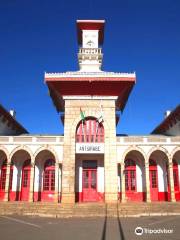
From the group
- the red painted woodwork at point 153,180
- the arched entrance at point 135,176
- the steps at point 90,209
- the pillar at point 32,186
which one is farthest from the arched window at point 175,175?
the pillar at point 32,186

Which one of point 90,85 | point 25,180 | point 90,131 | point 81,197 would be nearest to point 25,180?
point 25,180

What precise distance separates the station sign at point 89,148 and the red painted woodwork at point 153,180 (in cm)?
602

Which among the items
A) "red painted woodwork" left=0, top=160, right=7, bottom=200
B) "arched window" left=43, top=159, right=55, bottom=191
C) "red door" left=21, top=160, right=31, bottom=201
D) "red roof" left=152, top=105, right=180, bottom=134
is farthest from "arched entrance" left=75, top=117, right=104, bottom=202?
"red roof" left=152, top=105, right=180, bottom=134

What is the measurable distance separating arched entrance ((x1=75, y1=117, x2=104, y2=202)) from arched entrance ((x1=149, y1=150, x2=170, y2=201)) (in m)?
5.36

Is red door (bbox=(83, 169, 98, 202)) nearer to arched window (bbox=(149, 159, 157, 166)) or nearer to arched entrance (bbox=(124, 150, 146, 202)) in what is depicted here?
arched entrance (bbox=(124, 150, 146, 202))

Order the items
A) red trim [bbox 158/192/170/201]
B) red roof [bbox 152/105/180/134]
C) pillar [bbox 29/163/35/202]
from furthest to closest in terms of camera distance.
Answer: red roof [bbox 152/105/180/134] < red trim [bbox 158/192/170/201] < pillar [bbox 29/163/35/202]

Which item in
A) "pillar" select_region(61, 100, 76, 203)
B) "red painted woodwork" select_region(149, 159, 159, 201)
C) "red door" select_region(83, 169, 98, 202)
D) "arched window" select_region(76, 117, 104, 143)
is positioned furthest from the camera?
"red painted woodwork" select_region(149, 159, 159, 201)

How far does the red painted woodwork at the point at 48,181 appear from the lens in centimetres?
2544

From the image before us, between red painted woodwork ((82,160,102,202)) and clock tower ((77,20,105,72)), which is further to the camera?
clock tower ((77,20,105,72))

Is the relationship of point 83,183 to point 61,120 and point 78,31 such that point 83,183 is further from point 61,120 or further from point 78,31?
point 78,31

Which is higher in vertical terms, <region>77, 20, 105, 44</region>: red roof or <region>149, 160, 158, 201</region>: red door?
<region>77, 20, 105, 44</region>: red roof

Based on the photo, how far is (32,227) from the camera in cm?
1378

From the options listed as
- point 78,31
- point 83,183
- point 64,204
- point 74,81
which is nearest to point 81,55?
point 78,31

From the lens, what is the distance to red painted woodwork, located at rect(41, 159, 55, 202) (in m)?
25.4
